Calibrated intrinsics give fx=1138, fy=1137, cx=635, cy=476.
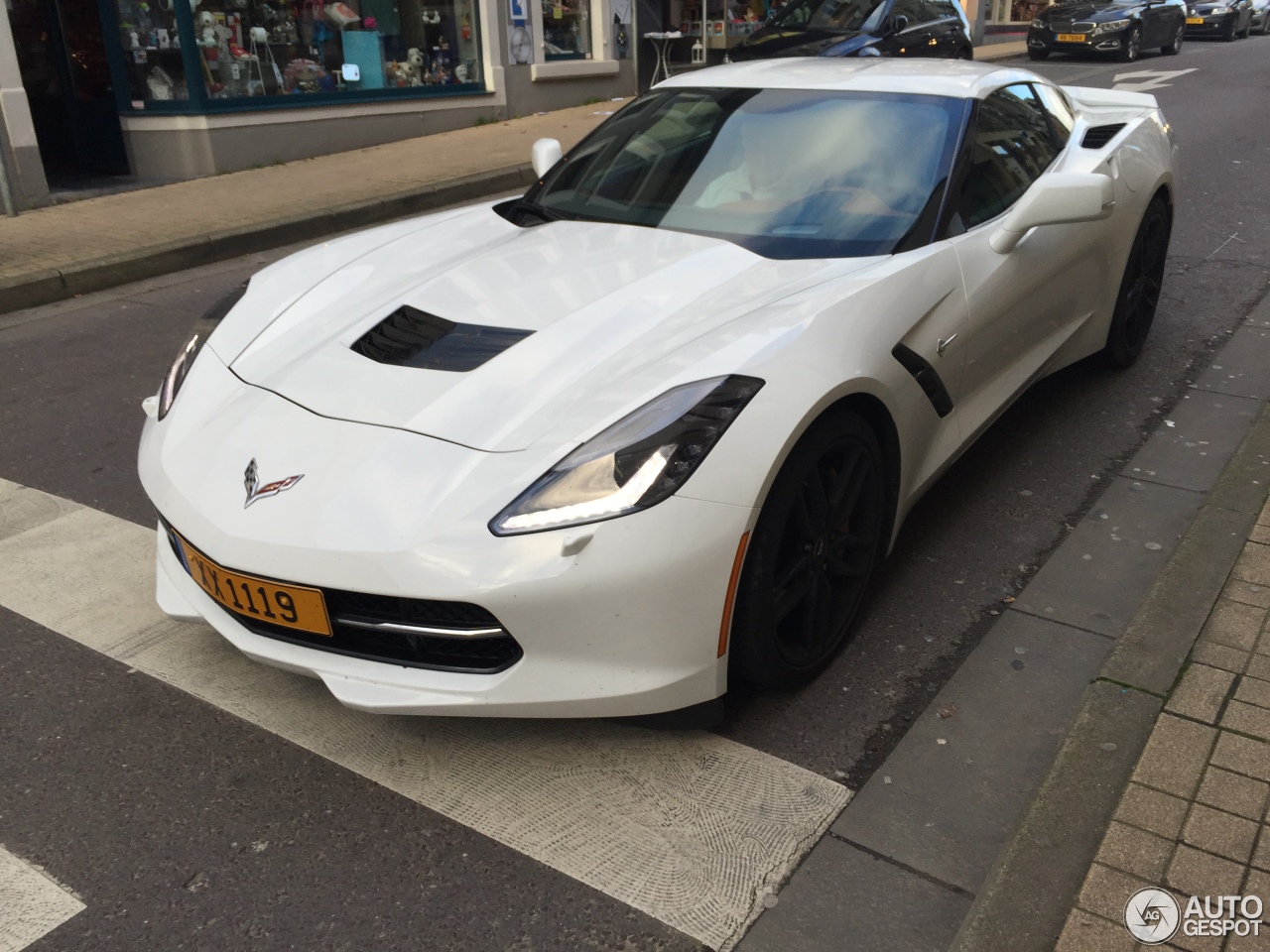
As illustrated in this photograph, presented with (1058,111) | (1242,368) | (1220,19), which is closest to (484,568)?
(1058,111)

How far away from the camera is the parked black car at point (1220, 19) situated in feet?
81.1

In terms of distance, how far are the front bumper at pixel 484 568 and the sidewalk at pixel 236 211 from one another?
17.3 ft

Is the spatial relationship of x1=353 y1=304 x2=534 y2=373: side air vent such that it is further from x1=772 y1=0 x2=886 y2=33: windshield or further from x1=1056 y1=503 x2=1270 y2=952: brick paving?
x1=772 y1=0 x2=886 y2=33: windshield

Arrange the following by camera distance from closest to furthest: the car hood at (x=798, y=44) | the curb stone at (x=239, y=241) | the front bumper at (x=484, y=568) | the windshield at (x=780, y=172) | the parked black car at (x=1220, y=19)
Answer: the front bumper at (x=484, y=568) → the windshield at (x=780, y=172) → the curb stone at (x=239, y=241) → the car hood at (x=798, y=44) → the parked black car at (x=1220, y=19)

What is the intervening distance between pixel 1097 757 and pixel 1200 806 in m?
0.23

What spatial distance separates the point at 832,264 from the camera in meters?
3.11

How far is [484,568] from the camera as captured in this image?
89.4 inches

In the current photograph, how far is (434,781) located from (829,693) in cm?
100

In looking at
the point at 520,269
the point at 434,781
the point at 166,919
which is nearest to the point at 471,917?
the point at 434,781

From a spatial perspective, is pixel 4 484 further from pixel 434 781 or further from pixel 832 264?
pixel 832 264

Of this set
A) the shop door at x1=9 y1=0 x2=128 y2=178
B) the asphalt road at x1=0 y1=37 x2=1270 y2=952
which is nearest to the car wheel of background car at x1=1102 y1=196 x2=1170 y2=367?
the asphalt road at x1=0 y1=37 x2=1270 y2=952

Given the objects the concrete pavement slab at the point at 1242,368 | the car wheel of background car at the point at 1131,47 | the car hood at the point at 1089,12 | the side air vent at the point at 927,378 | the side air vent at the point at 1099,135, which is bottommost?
the concrete pavement slab at the point at 1242,368

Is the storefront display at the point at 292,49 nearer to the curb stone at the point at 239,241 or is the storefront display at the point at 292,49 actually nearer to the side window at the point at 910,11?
the curb stone at the point at 239,241

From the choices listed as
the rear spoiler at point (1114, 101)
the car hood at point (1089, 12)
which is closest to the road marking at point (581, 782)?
the rear spoiler at point (1114, 101)
